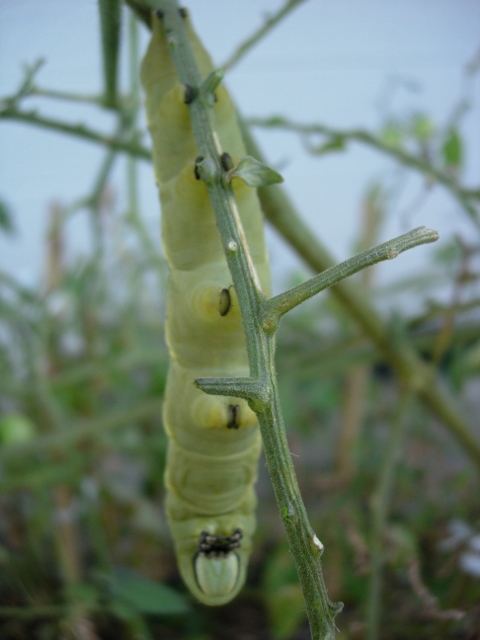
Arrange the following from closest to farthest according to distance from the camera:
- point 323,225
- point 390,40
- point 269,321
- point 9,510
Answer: point 269,321 < point 390,40 < point 9,510 < point 323,225

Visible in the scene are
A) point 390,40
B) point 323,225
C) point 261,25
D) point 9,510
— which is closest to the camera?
point 261,25

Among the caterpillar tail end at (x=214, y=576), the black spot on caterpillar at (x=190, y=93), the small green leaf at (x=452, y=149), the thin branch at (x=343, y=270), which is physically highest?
the small green leaf at (x=452, y=149)

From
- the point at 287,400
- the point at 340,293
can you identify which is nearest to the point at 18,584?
the point at 287,400

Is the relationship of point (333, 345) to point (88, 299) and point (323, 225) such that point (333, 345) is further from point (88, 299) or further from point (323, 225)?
point (323, 225)

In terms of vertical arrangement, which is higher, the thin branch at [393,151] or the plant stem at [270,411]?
the thin branch at [393,151]

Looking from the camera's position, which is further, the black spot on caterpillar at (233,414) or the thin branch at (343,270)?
the black spot on caterpillar at (233,414)

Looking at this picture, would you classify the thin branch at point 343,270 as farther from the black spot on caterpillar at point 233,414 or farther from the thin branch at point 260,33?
the thin branch at point 260,33

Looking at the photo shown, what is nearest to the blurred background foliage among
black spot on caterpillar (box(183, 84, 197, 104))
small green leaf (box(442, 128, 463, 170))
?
small green leaf (box(442, 128, 463, 170))

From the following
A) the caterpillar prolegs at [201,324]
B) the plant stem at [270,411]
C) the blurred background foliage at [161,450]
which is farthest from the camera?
the blurred background foliage at [161,450]

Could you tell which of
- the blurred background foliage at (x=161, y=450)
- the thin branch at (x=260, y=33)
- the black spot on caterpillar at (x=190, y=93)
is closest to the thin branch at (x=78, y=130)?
the blurred background foliage at (x=161, y=450)
